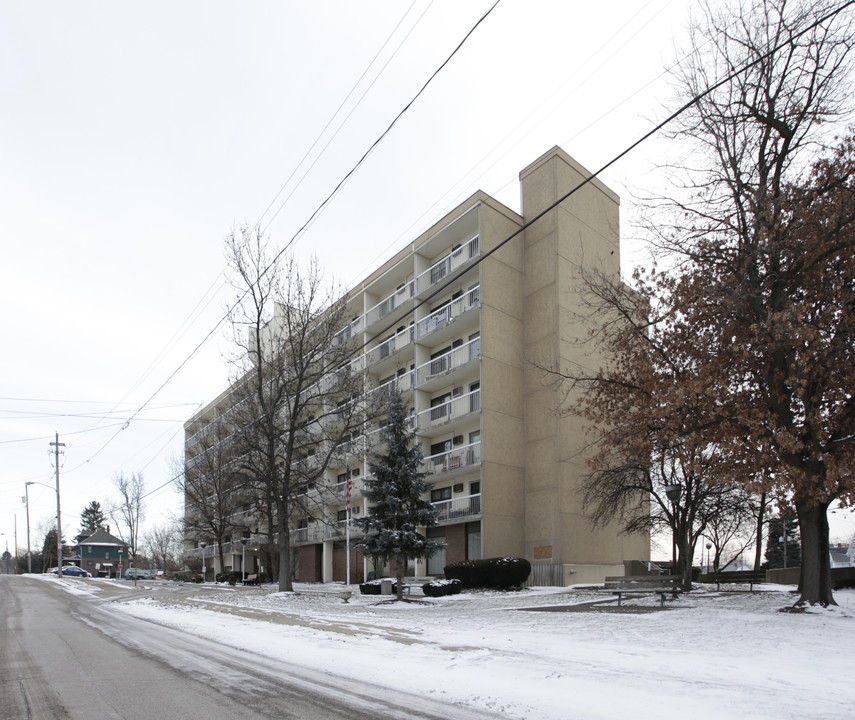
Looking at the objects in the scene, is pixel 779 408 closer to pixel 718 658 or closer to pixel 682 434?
pixel 682 434

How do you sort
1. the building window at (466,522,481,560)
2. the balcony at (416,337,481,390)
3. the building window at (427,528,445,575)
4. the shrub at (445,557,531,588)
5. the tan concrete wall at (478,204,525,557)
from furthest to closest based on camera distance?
the building window at (427,528,445,575)
the balcony at (416,337,481,390)
the building window at (466,522,481,560)
the tan concrete wall at (478,204,525,557)
the shrub at (445,557,531,588)

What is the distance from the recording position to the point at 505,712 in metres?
6.43

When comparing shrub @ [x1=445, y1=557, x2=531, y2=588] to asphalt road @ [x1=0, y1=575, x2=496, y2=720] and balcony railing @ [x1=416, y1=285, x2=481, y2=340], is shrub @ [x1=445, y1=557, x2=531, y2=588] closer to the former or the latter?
balcony railing @ [x1=416, y1=285, x2=481, y2=340]

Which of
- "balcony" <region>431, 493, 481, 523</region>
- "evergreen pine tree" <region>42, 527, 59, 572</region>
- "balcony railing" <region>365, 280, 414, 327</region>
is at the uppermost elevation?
"balcony railing" <region>365, 280, 414, 327</region>

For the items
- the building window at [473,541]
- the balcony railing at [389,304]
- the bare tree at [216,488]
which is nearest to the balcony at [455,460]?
the building window at [473,541]

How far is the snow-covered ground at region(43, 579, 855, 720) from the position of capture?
21.5 feet

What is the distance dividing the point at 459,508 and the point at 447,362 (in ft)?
24.1

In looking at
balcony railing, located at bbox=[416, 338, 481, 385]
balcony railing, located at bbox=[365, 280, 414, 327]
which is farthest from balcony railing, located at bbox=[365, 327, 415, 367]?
balcony railing, located at bbox=[416, 338, 481, 385]

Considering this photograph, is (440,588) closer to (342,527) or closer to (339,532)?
(342,527)

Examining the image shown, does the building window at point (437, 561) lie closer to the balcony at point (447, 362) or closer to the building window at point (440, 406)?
the building window at point (440, 406)

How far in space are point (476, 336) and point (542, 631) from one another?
76.3 ft

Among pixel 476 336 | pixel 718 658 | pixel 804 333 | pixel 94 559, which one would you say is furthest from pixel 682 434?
pixel 94 559

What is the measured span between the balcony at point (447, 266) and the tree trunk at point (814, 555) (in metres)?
20.3

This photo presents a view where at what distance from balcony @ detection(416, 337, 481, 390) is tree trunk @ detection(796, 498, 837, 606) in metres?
18.4
